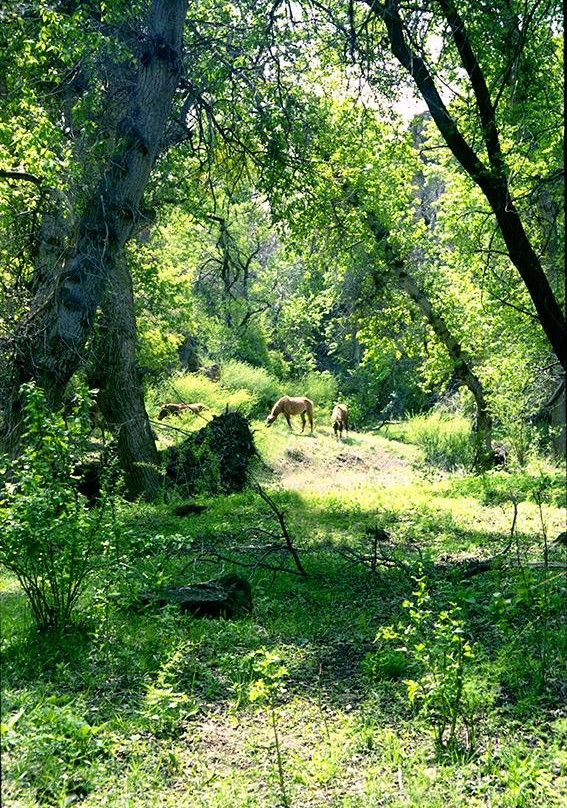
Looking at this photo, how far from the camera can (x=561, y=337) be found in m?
6.12

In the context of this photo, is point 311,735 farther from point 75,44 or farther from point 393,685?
point 75,44

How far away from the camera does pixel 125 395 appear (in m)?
12.7

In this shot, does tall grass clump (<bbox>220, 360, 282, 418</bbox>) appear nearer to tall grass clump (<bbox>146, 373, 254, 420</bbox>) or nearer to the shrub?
the shrub

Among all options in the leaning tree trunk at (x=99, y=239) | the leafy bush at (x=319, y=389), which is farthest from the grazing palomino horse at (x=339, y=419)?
the leaning tree trunk at (x=99, y=239)

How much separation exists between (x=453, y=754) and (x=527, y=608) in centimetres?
217

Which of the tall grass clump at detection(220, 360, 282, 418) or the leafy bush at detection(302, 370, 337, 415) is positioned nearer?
the tall grass clump at detection(220, 360, 282, 418)

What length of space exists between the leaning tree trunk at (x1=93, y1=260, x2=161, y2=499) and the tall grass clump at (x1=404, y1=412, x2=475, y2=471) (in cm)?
920

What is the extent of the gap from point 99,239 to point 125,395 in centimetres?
415

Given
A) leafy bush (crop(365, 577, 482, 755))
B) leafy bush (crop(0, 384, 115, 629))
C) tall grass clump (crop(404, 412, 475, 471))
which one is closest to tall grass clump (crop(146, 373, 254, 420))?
tall grass clump (crop(404, 412, 475, 471))

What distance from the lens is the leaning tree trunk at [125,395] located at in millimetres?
12461

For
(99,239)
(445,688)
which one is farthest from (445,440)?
(445,688)

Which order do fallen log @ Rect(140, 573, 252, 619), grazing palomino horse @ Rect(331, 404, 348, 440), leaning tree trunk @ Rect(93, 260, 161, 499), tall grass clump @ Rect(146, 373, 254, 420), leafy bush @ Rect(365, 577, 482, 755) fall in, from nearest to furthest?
leafy bush @ Rect(365, 577, 482, 755) < fallen log @ Rect(140, 573, 252, 619) < leaning tree trunk @ Rect(93, 260, 161, 499) < tall grass clump @ Rect(146, 373, 254, 420) < grazing palomino horse @ Rect(331, 404, 348, 440)

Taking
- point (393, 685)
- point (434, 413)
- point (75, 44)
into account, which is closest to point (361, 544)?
point (393, 685)

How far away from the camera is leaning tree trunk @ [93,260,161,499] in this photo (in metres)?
12.5
